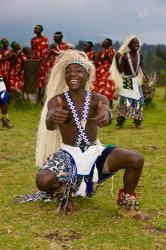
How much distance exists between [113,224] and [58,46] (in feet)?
27.2

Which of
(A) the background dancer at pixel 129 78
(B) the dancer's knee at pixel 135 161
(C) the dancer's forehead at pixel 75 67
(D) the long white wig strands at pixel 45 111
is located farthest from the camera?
(A) the background dancer at pixel 129 78

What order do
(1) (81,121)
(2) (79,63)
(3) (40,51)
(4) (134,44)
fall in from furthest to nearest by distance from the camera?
(3) (40,51), (4) (134,44), (2) (79,63), (1) (81,121)

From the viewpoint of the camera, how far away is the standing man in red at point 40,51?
12.5 metres

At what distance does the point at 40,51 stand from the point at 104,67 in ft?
5.15

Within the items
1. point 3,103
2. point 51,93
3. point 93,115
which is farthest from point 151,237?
point 3,103

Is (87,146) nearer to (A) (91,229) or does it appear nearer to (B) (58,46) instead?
(A) (91,229)

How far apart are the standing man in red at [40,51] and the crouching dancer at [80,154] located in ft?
26.3

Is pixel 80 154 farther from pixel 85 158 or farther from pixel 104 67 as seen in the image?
→ pixel 104 67

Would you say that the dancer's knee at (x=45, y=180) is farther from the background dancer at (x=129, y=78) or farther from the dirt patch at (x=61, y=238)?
the background dancer at (x=129, y=78)

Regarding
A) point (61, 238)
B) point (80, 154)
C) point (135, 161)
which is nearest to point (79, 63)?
point (80, 154)

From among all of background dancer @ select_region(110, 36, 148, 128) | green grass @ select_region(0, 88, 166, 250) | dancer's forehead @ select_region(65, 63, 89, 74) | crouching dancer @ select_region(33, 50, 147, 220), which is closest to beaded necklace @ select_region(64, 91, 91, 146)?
crouching dancer @ select_region(33, 50, 147, 220)

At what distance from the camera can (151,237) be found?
3.81 metres

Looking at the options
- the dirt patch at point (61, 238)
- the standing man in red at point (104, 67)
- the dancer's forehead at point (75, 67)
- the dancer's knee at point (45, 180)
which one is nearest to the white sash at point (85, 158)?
the dancer's knee at point (45, 180)

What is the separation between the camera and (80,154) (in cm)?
424
